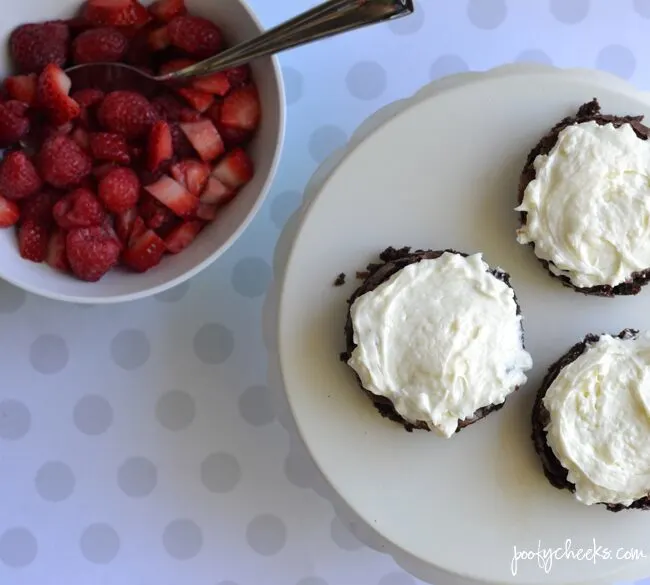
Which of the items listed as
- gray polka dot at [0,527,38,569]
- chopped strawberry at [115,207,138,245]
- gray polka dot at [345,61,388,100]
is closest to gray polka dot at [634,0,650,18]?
gray polka dot at [345,61,388,100]

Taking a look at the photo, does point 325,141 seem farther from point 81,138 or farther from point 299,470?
point 299,470

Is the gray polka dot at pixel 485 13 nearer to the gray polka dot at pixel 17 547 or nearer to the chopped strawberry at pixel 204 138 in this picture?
the chopped strawberry at pixel 204 138

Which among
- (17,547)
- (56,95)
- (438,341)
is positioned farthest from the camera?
(17,547)

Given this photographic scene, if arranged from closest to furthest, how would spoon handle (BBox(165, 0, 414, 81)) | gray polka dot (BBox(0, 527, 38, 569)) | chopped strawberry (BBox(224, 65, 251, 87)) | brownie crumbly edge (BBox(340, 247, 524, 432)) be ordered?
spoon handle (BBox(165, 0, 414, 81)) → brownie crumbly edge (BBox(340, 247, 524, 432)) → chopped strawberry (BBox(224, 65, 251, 87)) → gray polka dot (BBox(0, 527, 38, 569))

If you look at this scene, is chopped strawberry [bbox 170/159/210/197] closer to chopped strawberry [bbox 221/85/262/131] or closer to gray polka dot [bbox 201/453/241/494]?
chopped strawberry [bbox 221/85/262/131]

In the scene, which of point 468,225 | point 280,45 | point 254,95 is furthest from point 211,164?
point 468,225

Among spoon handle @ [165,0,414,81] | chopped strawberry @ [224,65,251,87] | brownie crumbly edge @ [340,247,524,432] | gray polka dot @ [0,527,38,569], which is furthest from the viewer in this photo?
gray polka dot @ [0,527,38,569]

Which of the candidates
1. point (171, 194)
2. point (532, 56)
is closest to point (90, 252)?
point (171, 194)
